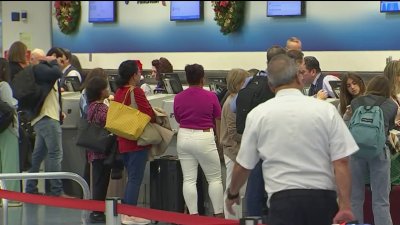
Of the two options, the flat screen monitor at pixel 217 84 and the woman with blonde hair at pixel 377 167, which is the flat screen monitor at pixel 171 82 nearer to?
the flat screen monitor at pixel 217 84

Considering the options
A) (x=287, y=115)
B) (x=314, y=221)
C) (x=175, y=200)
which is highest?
(x=287, y=115)

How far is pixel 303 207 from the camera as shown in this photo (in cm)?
412

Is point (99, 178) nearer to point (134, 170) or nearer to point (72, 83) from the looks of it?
point (134, 170)

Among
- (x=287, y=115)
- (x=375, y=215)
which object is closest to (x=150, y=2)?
(x=375, y=215)

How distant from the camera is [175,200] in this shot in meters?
8.16

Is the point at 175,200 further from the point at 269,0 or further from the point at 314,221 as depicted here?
the point at 269,0

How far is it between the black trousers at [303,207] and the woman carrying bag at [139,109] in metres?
3.55

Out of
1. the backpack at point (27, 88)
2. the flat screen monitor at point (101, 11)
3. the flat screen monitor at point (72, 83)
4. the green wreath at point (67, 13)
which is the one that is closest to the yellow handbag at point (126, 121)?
the backpack at point (27, 88)

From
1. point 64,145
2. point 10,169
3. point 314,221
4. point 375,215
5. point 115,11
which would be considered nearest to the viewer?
point 314,221

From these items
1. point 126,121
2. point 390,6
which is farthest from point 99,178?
point 390,6

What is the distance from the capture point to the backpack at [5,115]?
8.30m

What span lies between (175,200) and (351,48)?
445 centimetres

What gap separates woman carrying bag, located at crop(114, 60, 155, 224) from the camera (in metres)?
7.57

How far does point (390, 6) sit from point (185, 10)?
3.66 metres
